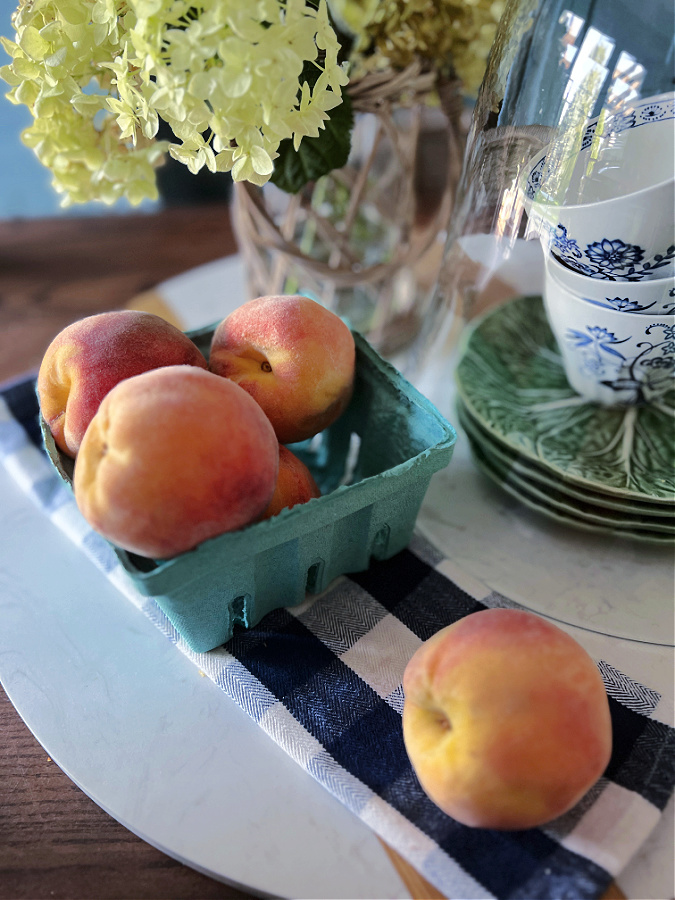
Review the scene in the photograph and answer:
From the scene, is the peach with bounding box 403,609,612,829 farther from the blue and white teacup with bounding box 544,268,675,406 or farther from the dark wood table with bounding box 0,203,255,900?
the blue and white teacup with bounding box 544,268,675,406

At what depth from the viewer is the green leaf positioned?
1.64 feet

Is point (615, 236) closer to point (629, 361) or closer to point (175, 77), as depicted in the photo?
point (629, 361)

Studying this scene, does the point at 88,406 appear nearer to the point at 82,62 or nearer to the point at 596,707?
the point at 82,62

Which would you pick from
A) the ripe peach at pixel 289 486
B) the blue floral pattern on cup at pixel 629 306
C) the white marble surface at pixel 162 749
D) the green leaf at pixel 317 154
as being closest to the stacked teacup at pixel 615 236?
the blue floral pattern on cup at pixel 629 306

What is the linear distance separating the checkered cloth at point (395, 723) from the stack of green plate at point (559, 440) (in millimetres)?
97

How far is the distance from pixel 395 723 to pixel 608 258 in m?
0.35

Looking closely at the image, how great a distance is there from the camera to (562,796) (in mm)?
328

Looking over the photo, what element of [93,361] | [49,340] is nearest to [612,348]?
[93,361]

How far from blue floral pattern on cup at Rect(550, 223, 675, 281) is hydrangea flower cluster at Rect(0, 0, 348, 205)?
196 mm

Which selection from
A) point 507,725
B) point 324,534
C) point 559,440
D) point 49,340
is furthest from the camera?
point 49,340

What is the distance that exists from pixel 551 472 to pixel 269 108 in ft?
1.06

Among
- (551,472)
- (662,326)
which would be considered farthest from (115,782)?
(662,326)

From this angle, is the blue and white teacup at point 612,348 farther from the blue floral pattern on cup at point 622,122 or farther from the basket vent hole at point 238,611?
the basket vent hole at point 238,611

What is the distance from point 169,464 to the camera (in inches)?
13.0
